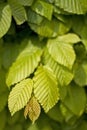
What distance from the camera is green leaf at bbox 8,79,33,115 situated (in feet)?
4.29

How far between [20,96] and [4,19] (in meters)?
0.29

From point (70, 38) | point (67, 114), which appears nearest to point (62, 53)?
point (70, 38)

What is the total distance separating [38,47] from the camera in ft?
4.79

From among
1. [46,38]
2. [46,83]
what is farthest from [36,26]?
[46,83]

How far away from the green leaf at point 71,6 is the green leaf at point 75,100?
344 millimetres

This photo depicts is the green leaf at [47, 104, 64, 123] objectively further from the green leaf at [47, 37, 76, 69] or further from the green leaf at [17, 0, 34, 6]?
the green leaf at [17, 0, 34, 6]

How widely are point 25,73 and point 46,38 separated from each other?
0.20 metres

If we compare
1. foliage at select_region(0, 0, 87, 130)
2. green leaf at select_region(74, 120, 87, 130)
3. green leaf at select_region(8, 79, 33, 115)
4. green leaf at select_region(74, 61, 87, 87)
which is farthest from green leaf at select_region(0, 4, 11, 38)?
green leaf at select_region(74, 120, 87, 130)

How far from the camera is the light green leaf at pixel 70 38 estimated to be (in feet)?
4.56

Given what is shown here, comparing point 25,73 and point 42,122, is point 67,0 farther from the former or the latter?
point 42,122

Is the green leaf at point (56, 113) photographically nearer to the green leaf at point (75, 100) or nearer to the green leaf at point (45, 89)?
the green leaf at point (75, 100)

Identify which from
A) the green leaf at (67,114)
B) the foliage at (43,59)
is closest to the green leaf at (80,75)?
the foliage at (43,59)

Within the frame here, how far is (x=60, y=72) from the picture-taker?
1.41 meters

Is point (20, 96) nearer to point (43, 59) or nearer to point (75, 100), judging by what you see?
point (43, 59)
